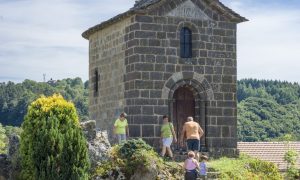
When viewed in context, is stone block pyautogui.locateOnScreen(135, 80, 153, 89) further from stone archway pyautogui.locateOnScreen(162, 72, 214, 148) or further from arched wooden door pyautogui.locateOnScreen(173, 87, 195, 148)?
arched wooden door pyautogui.locateOnScreen(173, 87, 195, 148)

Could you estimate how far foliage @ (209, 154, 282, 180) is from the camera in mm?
28188

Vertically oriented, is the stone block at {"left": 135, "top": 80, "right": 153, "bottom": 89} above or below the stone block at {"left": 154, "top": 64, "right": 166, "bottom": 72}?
below

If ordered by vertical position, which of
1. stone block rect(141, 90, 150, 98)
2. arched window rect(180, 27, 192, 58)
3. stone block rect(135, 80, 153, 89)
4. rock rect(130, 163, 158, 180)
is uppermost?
arched window rect(180, 27, 192, 58)

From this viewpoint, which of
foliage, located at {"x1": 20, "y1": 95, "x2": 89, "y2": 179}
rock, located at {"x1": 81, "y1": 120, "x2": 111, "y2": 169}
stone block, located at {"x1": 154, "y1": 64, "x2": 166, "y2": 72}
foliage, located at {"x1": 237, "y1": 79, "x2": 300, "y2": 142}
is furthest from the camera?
foliage, located at {"x1": 237, "y1": 79, "x2": 300, "y2": 142}

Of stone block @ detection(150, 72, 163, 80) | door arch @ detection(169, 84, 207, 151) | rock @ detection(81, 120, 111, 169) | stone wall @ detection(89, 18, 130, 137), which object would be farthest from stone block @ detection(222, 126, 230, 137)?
rock @ detection(81, 120, 111, 169)

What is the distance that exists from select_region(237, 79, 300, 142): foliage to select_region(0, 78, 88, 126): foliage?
19349 millimetres

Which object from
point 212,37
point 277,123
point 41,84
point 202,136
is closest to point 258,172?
point 202,136

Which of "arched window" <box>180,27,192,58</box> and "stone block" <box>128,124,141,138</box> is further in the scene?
"arched window" <box>180,27,192,58</box>

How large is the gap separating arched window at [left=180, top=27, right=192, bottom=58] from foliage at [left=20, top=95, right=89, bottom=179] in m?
7.04

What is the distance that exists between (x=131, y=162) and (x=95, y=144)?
142cm

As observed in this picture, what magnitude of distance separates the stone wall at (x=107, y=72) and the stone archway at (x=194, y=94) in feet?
7.02

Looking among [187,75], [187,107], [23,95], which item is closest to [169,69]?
[187,75]

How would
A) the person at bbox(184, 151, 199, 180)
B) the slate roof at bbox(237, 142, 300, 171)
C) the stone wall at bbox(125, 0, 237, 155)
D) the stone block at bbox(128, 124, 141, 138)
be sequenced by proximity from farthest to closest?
the slate roof at bbox(237, 142, 300, 171) → the stone wall at bbox(125, 0, 237, 155) → the stone block at bbox(128, 124, 141, 138) → the person at bbox(184, 151, 199, 180)

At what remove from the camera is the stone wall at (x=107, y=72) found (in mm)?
31375
